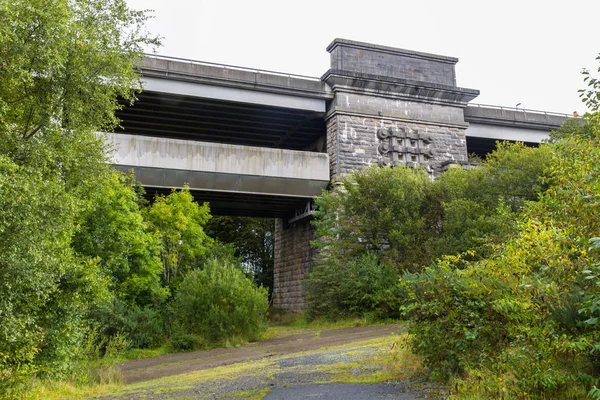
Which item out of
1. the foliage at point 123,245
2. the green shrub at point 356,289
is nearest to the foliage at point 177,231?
the foliage at point 123,245

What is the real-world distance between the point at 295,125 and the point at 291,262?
7186 mm

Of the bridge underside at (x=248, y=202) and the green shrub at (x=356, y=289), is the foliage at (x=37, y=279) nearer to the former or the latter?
the green shrub at (x=356, y=289)

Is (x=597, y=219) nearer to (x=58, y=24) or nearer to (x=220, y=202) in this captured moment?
(x=58, y=24)

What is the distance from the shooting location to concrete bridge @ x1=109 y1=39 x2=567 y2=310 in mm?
22891

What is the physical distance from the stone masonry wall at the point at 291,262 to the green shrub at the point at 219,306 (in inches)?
328

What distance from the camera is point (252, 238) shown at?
136 feet

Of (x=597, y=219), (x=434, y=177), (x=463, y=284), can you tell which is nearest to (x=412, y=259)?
(x=434, y=177)

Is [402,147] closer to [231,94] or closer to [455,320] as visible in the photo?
[231,94]

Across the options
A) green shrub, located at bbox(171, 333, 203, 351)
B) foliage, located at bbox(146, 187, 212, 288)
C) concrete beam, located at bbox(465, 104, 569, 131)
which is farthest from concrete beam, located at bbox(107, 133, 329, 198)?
concrete beam, located at bbox(465, 104, 569, 131)

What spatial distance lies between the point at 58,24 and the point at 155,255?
10947mm

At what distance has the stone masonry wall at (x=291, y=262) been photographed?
26.9 m

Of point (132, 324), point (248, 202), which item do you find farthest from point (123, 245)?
point (248, 202)

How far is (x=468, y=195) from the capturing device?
20547mm

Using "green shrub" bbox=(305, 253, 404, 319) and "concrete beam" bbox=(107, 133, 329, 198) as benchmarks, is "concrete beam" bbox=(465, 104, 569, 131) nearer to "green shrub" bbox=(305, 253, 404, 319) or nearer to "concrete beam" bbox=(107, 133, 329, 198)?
"concrete beam" bbox=(107, 133, 329, 198)
